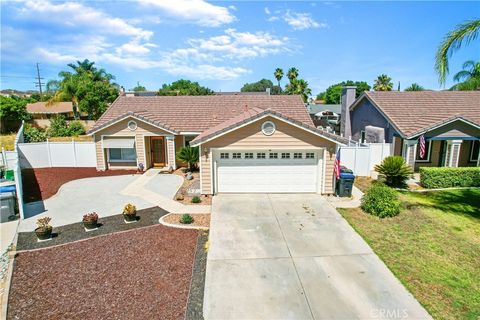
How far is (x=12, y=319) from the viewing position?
6520 millimetres

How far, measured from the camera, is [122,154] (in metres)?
20.6

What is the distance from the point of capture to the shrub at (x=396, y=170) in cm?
1606

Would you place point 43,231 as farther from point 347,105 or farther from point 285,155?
point 347,105

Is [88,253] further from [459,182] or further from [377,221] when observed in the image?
[459,182]

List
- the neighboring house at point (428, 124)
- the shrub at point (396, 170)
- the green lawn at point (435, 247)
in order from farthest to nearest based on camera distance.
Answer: the neighboring house at point (428, 124)
the shrub at point (396, 170)
the green lawn at point (435, 247)

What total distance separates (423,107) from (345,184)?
38.3 ft

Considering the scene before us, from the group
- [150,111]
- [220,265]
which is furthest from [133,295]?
[150,111]

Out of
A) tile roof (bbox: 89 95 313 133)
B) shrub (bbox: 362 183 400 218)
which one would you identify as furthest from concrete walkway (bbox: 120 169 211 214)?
shrub (bbox: 362 183 400 218)

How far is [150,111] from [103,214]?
38.3 feet

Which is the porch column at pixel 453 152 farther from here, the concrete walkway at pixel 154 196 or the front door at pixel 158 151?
the front door at pixel 158 151

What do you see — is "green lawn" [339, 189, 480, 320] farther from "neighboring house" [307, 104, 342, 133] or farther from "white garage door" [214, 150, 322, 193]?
"neighboring house" [307, 104, 342, 133]

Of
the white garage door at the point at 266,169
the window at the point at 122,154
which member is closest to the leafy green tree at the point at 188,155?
the window at the point at 122,154

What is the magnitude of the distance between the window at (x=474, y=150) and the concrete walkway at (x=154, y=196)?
18279mm

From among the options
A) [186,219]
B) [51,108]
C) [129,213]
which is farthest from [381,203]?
[51,108]
